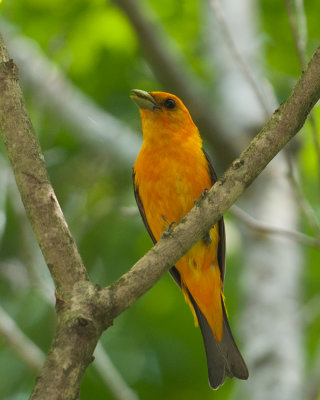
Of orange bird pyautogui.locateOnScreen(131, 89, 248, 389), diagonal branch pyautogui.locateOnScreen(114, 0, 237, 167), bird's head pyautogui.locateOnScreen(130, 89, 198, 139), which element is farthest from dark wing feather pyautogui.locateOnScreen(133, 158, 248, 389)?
diagonal branch pyautogui.locateOnScreen(114, 0, 237, 167)

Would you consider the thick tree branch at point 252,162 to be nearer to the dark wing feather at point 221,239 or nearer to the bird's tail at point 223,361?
the dark wing feather at point 221,239

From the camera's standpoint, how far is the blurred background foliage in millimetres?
6125

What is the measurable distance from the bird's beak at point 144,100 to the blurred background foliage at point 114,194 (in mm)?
1004

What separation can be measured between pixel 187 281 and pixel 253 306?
2.04 feet

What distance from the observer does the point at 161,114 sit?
5.15 meters

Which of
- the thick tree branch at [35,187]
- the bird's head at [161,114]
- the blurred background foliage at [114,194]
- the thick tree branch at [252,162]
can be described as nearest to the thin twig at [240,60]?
the bird's head at [161,114]

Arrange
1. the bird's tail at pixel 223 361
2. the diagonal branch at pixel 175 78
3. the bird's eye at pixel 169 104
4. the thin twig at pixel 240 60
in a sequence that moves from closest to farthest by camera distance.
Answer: the thin twig at pixel 240 60 < the bird's tail at pixel 223 361 < the bird's eye at pixel 169 104 < the diagonal branch at pixel 175 78

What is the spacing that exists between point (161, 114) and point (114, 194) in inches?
72.7

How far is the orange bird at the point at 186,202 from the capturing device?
4582 mm

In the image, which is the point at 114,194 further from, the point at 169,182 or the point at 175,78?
the point at 169,182

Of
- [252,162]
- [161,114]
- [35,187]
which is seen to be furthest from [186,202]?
[35,187]

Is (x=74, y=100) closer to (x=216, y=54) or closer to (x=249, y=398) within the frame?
(x=216, y=54)

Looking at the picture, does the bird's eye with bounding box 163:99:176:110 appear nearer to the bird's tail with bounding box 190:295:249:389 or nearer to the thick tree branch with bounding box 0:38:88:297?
the bird's tail with bounding box 190:295:249:389

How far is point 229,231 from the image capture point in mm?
7363
